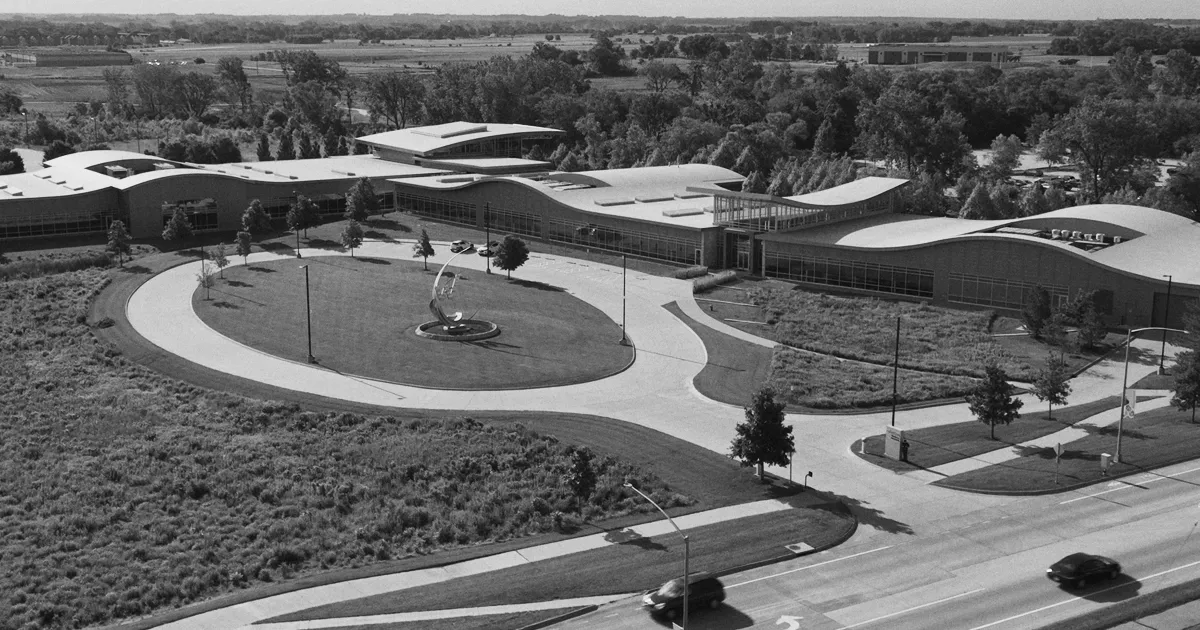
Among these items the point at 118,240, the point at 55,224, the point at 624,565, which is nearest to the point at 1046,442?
the point at 624,565

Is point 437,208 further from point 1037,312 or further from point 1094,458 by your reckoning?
point 1094,458

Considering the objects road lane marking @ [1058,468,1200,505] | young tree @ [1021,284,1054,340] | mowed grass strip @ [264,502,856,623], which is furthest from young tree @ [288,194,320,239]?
road lane marking @ [1058,468,1200,505]

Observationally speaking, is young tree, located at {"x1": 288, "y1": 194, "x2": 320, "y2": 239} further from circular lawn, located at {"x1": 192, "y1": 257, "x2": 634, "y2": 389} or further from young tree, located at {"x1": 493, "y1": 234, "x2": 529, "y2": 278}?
young tree, located at {"x1": 493, "y1": 234, "x2": 529, "y2": 278}

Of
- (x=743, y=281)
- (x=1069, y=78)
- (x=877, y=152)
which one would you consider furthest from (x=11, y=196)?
(x=1069, y=78)

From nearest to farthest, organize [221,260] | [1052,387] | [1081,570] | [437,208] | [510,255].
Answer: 1. [1081,570]
2. [1052,387]
3. [510,255]
4. [221,260]
5. [437,208]

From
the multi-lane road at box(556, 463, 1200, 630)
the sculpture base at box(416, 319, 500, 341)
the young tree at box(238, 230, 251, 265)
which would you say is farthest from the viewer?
the young tree at box(238, 230, 251, 265)

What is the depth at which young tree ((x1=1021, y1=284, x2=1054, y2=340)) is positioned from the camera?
64.2 meters

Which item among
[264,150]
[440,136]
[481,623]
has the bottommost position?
[481,623]

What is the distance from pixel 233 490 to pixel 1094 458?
32.3m

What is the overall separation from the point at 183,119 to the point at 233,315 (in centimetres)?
11783

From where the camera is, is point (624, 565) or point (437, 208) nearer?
point (624, 565)

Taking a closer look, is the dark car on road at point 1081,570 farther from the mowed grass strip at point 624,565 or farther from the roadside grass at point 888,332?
the roadside grass at point 888,332

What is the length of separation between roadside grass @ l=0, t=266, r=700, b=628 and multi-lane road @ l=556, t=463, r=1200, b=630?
6482 millimetres

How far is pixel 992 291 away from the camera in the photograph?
70.2 metres
